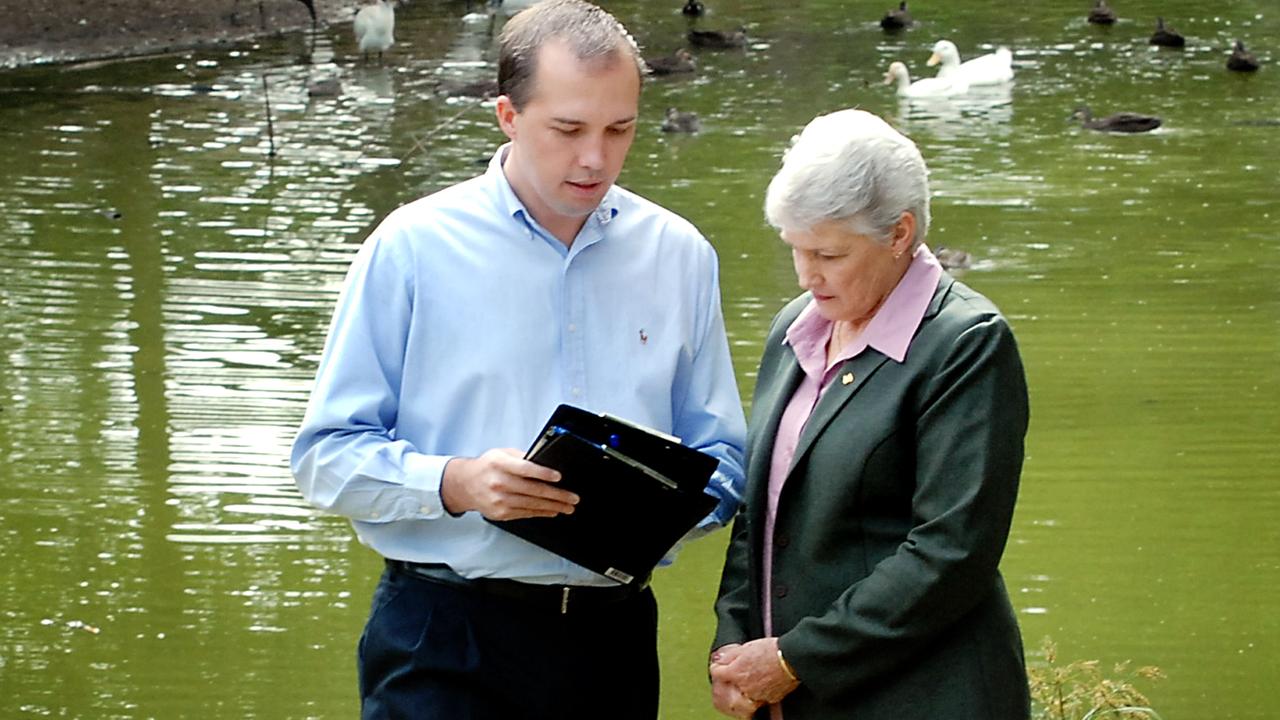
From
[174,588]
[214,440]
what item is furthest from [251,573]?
[214,440]

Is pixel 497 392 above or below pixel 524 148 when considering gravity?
below

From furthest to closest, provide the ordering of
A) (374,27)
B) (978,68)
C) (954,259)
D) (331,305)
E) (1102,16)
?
1. (1102,16)
2. (374,27)
3. (978,68)
4. (954,259)
5. (331,305)

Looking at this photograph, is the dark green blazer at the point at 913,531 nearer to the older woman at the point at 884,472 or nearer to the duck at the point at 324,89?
the older woman at the point at 884,472

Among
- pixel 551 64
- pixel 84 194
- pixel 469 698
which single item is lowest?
pixel 84 194

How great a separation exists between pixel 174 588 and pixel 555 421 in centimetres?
397

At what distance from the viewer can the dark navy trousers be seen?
284 cm

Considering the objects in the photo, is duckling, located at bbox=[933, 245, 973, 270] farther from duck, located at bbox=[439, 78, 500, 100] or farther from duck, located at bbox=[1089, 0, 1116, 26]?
duck, located at bbox=[1089, 0, 1116, 26]

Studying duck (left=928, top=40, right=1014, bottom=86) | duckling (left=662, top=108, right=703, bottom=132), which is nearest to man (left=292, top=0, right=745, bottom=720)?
duckling (left=662, top=108, right=703, bottom=132)

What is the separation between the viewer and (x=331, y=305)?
9469 mm

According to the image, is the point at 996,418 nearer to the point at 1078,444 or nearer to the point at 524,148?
the point at 524,148

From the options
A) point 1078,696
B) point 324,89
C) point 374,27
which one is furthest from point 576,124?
point 374,27

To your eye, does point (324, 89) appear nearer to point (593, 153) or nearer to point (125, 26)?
Result: point (125, 26)

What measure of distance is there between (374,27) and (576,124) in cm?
1608

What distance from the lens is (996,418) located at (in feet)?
8.82
